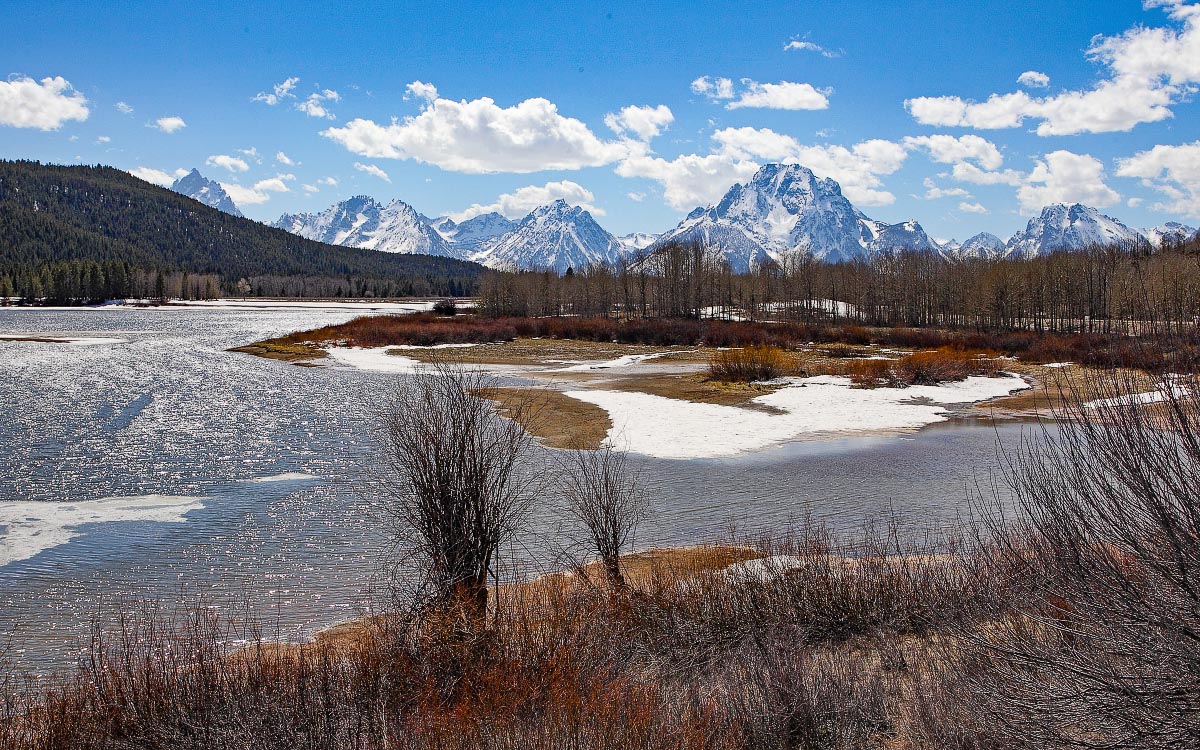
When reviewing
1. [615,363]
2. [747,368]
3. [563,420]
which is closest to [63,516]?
[563,420]

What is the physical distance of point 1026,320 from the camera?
87875mm

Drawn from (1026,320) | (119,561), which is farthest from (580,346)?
(119,561)

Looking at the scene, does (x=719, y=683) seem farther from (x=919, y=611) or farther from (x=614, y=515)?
(x=614, y=515)

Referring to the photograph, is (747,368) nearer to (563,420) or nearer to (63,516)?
(563,420)

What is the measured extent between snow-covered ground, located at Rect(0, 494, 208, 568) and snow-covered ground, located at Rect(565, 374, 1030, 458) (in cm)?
1283

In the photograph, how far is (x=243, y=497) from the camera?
18.0m

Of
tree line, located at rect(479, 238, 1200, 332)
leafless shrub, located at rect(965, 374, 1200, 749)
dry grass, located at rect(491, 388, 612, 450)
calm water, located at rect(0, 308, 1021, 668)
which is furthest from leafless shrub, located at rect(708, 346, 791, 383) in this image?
tree line, located at rect(479, 238, 1200, 332)

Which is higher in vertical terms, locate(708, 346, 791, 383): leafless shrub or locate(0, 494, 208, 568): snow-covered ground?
locate(708, 346, 791, 383): leafless shrub

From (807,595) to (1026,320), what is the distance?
301 ft

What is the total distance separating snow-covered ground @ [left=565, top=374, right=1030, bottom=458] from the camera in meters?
25.4

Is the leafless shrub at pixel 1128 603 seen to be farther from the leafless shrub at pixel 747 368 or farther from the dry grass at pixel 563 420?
the leafless shrub at pixel 747 368

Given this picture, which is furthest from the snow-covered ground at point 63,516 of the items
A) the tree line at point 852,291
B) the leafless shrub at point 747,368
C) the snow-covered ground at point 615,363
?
the tree line at point 852,291

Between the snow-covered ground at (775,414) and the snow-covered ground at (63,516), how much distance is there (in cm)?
1283

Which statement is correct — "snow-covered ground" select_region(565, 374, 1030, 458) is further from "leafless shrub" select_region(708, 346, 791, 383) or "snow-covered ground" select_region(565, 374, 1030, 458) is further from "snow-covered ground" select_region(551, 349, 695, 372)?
"snow-covered ground" select_region(551, 349, 695, 372)
